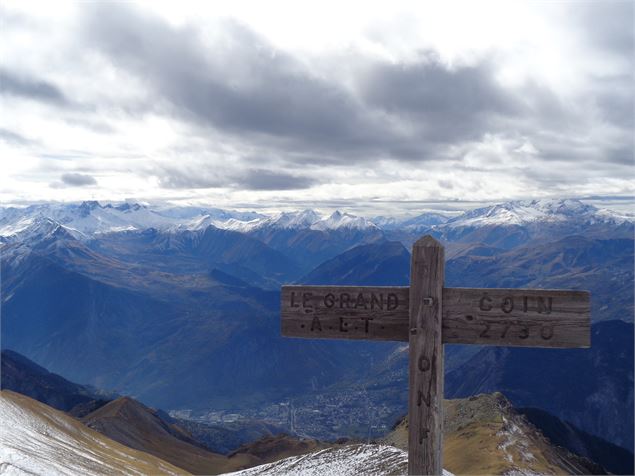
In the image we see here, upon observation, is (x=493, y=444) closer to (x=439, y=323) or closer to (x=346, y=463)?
(x=346, y=463)

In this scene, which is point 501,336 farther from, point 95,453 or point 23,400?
point 23,400

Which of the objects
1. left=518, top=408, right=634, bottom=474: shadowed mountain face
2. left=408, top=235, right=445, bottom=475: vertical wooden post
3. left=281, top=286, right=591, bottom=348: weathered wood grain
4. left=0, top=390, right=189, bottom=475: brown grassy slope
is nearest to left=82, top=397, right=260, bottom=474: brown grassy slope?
left=0, top=390, right=189, bottom=475: brown grassy slope

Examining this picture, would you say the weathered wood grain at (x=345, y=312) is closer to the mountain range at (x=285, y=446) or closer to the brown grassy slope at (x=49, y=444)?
the mountain range at (x=285, y=446)

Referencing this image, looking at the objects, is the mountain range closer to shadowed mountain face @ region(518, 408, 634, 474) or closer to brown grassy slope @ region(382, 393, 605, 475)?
brown grassy slope @ region(382, 393, 605, 475)

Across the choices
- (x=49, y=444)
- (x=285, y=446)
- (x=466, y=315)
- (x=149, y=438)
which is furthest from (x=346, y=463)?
(x=285, y=446)

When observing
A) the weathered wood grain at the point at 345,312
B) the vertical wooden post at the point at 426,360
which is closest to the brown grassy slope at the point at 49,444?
the weathered wood grain at the point at 345,312

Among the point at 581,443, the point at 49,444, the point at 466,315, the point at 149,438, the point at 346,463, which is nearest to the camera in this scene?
the point at 466,315
